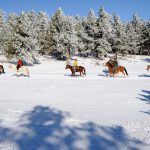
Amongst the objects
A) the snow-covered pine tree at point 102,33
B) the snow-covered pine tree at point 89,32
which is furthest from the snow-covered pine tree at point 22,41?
the snow-covered pine tree at point 102,33

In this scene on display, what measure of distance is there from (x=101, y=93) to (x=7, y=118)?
9175mm

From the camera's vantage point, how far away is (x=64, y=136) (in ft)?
31.1

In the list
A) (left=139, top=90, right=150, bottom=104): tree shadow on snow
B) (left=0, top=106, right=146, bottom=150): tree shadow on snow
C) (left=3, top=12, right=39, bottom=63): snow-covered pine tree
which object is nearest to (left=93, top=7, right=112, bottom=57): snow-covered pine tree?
(left=3, top=12, right=39, bottom=63): snow-covered pine tree

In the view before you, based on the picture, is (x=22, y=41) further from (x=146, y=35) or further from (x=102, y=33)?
(x=146, y=35)

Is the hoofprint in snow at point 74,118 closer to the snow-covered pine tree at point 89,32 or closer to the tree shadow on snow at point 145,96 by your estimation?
the tree shadow on snow at point 145,96

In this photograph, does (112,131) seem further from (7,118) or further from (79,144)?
(7,118)

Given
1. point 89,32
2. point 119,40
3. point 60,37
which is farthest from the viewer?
point 119,40

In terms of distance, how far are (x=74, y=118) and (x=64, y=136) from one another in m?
2.48

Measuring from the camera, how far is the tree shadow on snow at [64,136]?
8594mm

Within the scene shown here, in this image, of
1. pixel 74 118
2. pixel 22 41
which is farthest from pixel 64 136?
pixel 22 41

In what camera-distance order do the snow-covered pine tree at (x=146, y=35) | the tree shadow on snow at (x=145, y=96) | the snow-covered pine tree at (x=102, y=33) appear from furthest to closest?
the snow-covered pine tree at (x=146, y=35)
the snow-covered pine tree at (x=102, y=33)
the tree shadow on snow at (x=145, y=96)

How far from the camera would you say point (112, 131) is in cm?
1014

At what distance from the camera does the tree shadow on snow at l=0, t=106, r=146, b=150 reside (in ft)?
28.2

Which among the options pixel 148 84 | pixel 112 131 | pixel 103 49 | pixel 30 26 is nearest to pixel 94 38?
pixel 103 49
